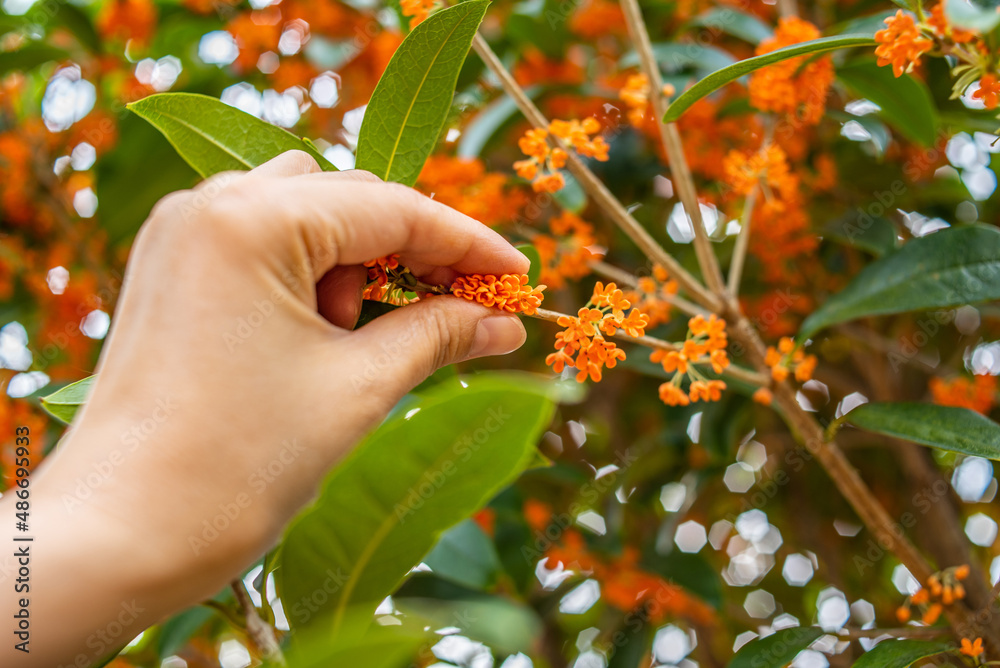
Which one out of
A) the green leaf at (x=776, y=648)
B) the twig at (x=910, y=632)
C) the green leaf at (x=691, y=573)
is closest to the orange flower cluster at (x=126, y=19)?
the green leaf at (x=691, y=573)

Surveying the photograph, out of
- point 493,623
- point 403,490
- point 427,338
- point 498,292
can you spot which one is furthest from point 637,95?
point 493,623

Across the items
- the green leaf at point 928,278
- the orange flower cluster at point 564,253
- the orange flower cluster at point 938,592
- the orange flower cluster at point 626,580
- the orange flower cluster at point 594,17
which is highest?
the orange flower cluster at point 594,17

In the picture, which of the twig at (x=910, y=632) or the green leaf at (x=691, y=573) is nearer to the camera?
the twig at (x=910, y=632)

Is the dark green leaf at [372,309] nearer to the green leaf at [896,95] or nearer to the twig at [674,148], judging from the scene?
the twig at [674,148]

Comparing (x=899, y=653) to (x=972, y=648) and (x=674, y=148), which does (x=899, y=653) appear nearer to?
(x=972, y=648)

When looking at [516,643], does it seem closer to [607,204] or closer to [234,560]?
[234,560]

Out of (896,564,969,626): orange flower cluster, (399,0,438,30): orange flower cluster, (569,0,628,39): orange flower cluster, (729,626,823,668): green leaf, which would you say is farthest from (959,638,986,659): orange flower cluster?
(569,0,628,39): orange flower cluster

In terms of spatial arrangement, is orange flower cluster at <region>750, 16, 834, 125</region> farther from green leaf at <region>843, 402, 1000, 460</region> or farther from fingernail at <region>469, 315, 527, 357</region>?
fingernail at <region>469, 315, 527, 357</region>
